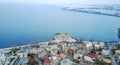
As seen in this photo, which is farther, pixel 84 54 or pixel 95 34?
pixel 95 34

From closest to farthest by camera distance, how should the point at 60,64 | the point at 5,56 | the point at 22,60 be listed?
the point at 60,64, the point at 22,60, the point at 5,56

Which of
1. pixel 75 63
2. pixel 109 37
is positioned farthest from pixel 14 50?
pixel 109 37

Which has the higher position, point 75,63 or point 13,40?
point 13,40

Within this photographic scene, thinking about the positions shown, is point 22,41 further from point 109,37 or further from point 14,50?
point 109,37

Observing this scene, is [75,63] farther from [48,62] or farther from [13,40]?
[13,40]

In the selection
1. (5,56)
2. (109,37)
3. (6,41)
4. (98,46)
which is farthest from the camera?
(109,37)

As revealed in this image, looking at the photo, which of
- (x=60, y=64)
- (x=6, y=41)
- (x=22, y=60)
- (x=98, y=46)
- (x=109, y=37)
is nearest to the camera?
(x=60, y=64)

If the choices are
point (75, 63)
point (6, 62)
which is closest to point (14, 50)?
point (6, 62)

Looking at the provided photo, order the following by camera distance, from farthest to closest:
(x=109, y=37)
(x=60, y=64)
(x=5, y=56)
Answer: (x=109, y=37)
(x=5, y=56)
(x=60, y=64)

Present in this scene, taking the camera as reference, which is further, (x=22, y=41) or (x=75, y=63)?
(x=22, y=41)
